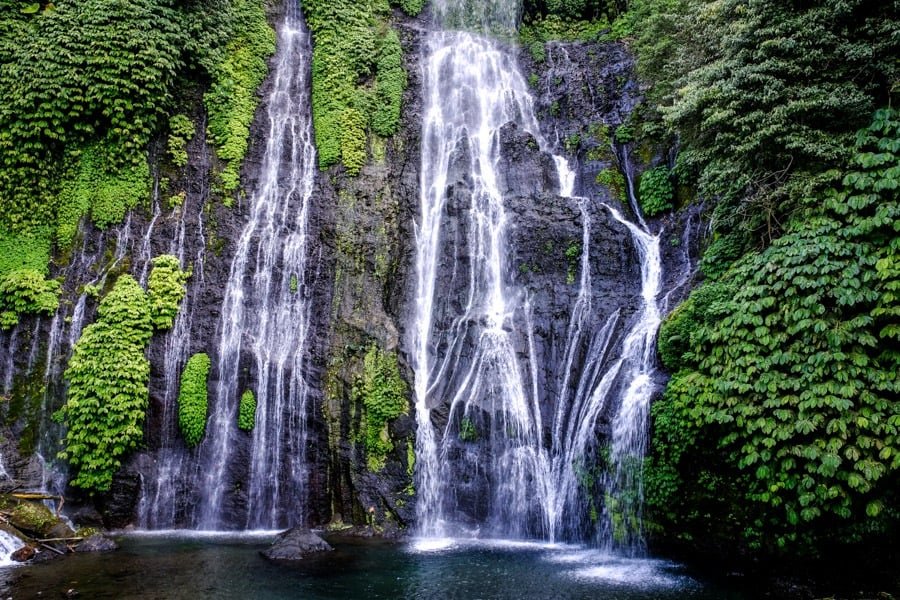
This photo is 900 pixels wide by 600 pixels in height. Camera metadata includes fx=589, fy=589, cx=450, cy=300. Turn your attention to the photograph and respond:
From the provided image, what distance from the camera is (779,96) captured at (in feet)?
36.3

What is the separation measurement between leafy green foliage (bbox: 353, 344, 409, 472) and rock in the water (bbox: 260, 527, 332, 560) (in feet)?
8.33

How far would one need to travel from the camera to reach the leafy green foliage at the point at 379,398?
46.8 ft

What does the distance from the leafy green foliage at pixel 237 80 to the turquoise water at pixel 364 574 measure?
1041 cm

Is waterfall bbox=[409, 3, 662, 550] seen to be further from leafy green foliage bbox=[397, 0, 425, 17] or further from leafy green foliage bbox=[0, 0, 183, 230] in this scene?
leafy green foliage bbox=[0, 0, 183, 230]

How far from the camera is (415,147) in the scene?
1866cm

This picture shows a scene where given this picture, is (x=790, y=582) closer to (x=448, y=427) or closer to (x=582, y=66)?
(x=448, y=427)

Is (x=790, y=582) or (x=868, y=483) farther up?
(x=868, y=483)

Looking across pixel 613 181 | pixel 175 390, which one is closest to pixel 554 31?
pixel 613 181

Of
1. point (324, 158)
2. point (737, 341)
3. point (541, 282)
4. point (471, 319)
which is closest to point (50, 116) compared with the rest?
point (324, 158)

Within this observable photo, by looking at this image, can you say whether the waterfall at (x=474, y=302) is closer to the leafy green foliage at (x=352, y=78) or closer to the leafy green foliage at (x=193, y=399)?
the leafy green foliage at (x=352, y=78)

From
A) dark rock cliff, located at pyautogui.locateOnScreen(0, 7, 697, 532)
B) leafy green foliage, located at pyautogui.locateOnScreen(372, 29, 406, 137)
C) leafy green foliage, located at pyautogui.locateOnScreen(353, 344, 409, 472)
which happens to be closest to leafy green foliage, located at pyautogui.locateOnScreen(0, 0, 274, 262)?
dark rock cliff, located at pyautogui.locateOnScreen(0, 7, 697, 532)

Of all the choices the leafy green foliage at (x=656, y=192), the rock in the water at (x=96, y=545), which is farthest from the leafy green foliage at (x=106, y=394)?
the leafy green foliage at (x=656, y=192)

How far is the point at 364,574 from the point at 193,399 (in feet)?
22.5

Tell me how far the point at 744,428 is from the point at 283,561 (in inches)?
333
